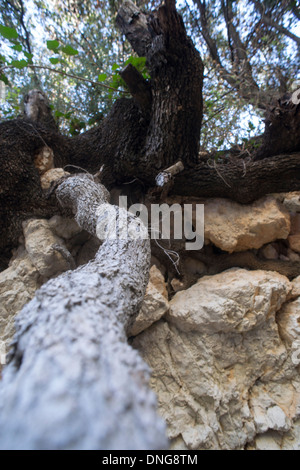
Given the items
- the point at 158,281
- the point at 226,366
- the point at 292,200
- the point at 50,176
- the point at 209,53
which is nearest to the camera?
the point at 226,366

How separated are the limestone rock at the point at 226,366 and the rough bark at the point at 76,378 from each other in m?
0.86

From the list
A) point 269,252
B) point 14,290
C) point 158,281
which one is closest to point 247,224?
point 269,252

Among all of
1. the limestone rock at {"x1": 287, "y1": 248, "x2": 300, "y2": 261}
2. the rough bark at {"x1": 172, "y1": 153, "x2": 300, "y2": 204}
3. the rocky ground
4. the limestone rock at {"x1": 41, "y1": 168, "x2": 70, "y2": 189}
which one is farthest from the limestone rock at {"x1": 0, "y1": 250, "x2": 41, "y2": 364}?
the limestone rock at {"x1": 287, "y1": 248, "x2": 300, "y2": 261}

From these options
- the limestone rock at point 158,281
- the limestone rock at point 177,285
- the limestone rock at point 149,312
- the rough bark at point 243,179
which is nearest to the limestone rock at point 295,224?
the rough bark at point 243,179

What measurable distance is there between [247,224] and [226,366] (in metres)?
1.21

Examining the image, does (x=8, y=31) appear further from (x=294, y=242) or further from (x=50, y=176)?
(x=294, y=242)

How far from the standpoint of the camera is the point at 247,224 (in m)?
2.20

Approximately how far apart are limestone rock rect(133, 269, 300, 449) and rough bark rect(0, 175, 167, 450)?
2.81 feet

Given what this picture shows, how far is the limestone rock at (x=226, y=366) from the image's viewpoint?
147cm

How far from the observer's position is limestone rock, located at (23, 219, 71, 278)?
6.49 ft

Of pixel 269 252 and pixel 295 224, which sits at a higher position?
pixel 295 224

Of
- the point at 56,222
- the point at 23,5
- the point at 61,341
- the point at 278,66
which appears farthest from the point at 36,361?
the point at 23,5
